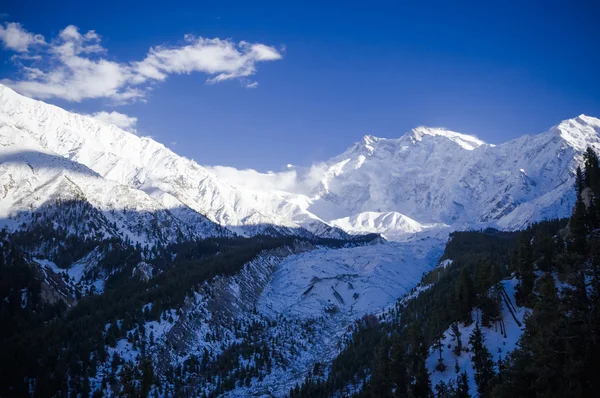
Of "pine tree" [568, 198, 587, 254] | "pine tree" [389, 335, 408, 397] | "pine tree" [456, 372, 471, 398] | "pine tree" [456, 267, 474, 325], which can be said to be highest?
"pine tree" [568, 198, 587, 254]

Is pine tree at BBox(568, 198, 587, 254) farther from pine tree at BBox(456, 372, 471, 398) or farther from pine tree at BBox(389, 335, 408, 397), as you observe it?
pine tree at BBox(389, 335, 408, 397)

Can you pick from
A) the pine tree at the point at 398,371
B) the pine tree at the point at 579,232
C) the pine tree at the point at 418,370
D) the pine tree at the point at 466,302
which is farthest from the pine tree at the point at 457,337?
the pine tree at the point at 579,232

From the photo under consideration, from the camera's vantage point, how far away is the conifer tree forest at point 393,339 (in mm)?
50219

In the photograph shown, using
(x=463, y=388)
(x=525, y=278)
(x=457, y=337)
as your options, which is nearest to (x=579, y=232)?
(x=525, y=278)

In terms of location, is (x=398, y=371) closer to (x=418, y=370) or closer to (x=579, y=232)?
(x=418, y=370)

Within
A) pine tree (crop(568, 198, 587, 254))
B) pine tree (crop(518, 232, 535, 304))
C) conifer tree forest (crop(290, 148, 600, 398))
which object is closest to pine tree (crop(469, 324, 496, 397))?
conifer tree forest (crop(290, 148, 600, 398))

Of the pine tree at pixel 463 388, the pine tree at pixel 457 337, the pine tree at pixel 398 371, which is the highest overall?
the pine tree at pixel 457 337

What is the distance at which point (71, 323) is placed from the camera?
160 m

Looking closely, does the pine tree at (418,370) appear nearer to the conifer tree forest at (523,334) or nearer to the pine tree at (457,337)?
the conifer tree forest at (523,334)

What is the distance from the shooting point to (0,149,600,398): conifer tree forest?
50.2 metres

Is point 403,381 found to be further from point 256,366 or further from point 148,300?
point 148,300

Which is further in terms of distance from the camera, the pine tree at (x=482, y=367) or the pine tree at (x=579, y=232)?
the pine tree at (x=579, y=232)

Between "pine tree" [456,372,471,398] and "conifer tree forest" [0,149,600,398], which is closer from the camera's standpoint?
"conifer tree forest" [0,149,600,398]

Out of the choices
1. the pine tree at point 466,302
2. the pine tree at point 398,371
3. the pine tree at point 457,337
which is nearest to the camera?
the pine tree at point 398,371
